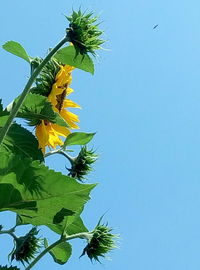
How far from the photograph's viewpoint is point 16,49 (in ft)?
5.39

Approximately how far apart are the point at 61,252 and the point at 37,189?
2.03 ft

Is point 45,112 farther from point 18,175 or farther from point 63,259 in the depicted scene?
point 63,259

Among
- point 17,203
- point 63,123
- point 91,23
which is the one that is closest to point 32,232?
point 63,123

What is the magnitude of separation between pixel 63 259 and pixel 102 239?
0.14 meters

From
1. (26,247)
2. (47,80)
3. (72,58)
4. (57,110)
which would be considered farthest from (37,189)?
(57,110)

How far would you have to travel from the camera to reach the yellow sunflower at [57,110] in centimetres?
204

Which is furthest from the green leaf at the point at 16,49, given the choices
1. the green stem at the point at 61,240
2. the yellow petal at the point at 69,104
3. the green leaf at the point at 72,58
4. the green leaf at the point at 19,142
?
the yellow petal at the point at 69,104

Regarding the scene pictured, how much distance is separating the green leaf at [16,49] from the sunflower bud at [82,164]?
542 mm

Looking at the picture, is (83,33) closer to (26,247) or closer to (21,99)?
(21,99)

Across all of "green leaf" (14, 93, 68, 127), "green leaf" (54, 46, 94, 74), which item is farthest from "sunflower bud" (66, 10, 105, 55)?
"green leaf" (14, 93, 68, 127)

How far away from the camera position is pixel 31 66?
5.20ft

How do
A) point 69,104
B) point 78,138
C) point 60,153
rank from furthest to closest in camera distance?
point 69,104 → point 60,153 → point 78,138

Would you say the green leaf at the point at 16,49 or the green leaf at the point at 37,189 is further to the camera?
the green leaf at the point at 16,49

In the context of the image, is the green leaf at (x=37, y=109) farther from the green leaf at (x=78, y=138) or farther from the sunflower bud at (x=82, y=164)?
the sunflower bud at (x=82, y=164)
